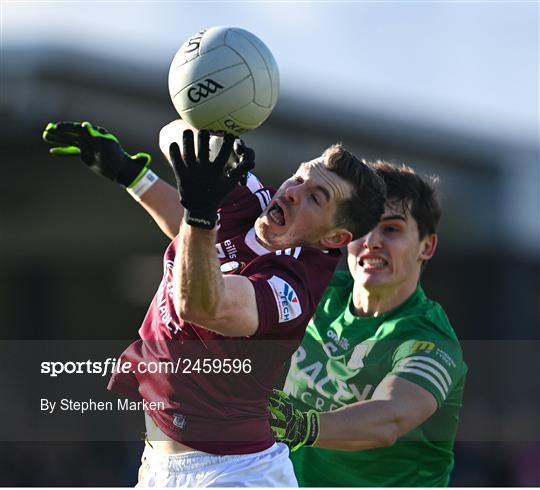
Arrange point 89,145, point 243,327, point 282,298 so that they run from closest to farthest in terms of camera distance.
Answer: point 243,327
point 282,298
point 89,145

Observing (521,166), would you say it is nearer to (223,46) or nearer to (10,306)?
(10,306)

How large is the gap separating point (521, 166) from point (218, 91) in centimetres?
1538

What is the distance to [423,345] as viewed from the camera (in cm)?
709

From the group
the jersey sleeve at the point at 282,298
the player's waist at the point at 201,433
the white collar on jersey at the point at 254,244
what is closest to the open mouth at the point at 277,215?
the white collar on jersey at the point at 254,244

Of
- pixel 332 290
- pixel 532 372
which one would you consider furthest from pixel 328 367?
pixel 532 372

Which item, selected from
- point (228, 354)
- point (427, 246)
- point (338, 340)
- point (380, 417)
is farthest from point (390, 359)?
point (228, 354)

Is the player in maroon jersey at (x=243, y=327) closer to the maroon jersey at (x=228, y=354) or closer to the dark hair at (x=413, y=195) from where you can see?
the maroon jersey at (x=228, y=354)

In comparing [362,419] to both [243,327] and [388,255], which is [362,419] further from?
[243,327]

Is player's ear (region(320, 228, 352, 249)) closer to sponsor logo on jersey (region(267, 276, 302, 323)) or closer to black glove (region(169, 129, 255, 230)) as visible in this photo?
sponsor logo on jersey (region(267, 276, 302, 323))

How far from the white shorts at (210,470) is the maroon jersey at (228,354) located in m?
0.05

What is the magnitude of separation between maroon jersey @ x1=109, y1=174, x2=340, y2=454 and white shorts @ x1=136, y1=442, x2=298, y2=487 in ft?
0.17

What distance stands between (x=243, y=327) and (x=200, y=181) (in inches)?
28.3

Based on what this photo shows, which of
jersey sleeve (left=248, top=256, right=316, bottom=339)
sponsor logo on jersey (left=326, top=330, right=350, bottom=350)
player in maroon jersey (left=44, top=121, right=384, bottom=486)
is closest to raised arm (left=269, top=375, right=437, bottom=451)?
player in maroon jersey (left=44, top=121, right=384, bottom=486)

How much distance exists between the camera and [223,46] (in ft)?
19.1
